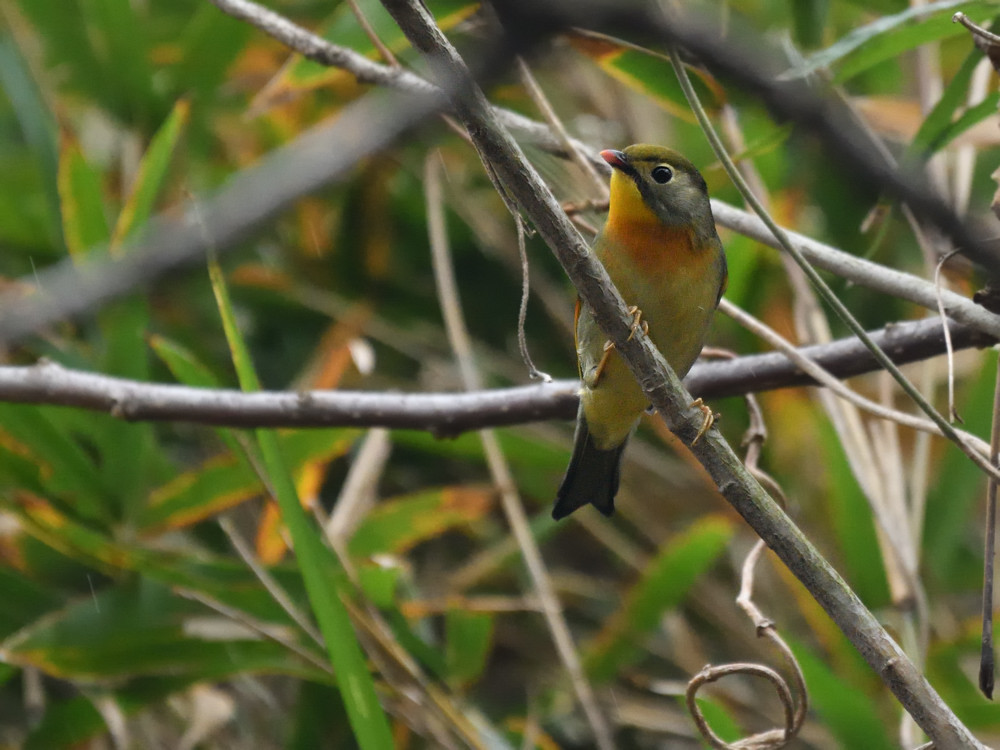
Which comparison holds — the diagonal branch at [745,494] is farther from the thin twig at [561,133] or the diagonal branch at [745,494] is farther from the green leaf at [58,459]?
the green leaf at [58,459]

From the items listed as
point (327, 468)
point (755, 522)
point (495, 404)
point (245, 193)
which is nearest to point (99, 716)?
point (327, 468)

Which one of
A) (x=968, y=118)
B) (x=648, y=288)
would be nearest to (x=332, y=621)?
(x=648, y=288)

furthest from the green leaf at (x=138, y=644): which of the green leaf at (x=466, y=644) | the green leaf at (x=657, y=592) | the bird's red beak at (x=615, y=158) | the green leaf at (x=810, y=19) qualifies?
the green leaf at (x=810, y=19)

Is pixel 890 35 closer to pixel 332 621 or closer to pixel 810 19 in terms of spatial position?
pixel 810 19

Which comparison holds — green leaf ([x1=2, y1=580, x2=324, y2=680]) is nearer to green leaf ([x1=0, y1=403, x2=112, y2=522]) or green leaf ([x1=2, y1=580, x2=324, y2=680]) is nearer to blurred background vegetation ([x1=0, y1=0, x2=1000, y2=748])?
blurred background vegetation ([x1=0, y1=0, x2=1000, y2=748])

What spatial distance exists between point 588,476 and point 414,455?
1347 millimetres

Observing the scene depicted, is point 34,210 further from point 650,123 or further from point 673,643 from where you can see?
point 673,643

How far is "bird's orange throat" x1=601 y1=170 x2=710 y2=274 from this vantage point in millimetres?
2070

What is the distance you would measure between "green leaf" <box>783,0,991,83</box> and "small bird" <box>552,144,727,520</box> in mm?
343

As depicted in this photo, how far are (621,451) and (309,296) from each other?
169cm

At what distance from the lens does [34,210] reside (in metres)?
3.54

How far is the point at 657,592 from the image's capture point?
9.09 ft

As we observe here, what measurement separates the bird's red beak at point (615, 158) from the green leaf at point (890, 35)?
1.29 ft

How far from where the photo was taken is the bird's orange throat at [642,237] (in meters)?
2.07
